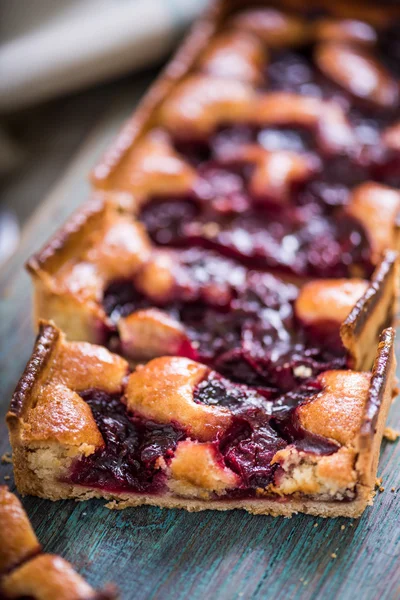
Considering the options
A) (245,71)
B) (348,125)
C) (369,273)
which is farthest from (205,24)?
(369,273)

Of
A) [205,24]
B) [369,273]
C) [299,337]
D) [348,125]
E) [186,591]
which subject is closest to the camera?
[186,591]

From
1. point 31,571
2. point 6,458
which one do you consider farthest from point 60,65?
point 31,571

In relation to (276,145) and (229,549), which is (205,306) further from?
(276,145)

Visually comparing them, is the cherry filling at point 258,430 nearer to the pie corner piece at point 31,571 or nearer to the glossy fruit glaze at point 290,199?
the pie corner piece at point 31,571

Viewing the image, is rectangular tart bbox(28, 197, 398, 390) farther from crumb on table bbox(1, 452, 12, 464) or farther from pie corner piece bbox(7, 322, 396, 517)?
crumb on table bbox(1, 452, 12, 464)

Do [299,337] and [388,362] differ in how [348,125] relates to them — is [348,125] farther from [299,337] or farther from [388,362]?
[388,362]

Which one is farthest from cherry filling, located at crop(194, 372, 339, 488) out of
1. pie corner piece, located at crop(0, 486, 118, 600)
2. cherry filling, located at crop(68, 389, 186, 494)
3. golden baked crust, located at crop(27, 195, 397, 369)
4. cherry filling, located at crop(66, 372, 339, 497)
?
pie corner piece, located at crop(0, 486, 118, 600)

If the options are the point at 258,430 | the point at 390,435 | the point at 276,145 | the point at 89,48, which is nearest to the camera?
the point at 258,430
